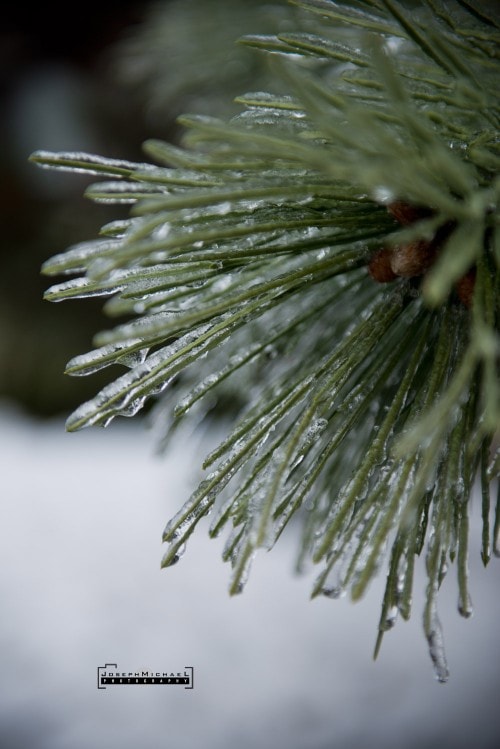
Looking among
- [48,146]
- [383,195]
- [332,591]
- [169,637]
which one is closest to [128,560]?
[169,637]

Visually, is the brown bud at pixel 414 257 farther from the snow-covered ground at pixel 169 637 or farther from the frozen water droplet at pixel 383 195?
the snow-covered ground at pixel 169 637

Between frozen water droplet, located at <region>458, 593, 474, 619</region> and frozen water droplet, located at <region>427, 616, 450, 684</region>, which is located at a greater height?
frozen water droplet, located at <region>458, 593, 474, 619</region>

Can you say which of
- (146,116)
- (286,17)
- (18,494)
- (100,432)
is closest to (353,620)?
(100,432)

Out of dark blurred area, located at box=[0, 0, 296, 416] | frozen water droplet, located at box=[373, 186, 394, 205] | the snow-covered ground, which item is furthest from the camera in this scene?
the snow-covered ground

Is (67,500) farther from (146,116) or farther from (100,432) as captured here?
(146,116)

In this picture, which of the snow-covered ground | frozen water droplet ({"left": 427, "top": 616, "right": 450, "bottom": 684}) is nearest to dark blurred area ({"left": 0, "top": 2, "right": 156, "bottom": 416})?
the snow-covered ground

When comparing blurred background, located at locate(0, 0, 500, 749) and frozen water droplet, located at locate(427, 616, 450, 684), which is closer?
frozen water droplet, located at locate(427, 616, 450, 684)

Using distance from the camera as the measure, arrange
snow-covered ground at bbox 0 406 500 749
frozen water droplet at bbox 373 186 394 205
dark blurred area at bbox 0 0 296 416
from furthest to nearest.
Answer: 1. snow-covered ground at bbox 0 406 500 749
2. dark blurred area at bbox 0 0 296 416
3. frozen water droplet at bbox 373 186 394 205

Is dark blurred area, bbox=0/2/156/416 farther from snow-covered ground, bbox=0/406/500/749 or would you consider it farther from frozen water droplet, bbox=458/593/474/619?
frozen water droplet, bbox=458/593/474/619

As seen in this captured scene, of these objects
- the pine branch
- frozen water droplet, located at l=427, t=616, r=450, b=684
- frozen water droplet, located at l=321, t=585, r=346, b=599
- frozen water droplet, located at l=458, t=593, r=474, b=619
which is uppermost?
the pine branch
